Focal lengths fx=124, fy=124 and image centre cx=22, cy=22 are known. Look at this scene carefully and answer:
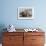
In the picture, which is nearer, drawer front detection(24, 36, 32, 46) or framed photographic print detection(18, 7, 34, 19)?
drawer front detection(24, 36, 32, 46)

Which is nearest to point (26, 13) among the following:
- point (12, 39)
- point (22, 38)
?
point (22, 38)

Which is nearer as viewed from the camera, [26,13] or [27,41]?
[27,41]

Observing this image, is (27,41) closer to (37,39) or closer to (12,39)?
(37,39)

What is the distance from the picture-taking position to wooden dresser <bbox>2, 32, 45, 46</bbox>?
3.48m

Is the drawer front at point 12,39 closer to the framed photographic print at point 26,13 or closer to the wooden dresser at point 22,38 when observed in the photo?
the wooden dresser at point 22,38

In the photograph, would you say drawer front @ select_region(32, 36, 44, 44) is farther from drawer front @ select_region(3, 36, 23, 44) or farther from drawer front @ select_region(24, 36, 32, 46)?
drawer front @ select_region(3, 36, 23, 44)

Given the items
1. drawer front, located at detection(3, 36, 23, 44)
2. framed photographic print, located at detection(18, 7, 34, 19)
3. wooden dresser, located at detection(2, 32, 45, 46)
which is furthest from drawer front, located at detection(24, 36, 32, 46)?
framed photographic print, located at detection(18, 7, 34, 19)

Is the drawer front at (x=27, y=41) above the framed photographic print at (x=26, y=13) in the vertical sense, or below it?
below

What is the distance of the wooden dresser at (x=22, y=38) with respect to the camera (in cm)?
348

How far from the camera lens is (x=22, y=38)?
11.4ft

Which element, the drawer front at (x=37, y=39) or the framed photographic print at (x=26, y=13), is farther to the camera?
the framed photographic print at (x=26, y=13)

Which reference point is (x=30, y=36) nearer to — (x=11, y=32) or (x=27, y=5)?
(x=11, y=32)

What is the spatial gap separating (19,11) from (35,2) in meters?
0.59

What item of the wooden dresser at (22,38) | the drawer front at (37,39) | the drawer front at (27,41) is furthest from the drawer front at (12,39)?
the drawer front at (37,39)
